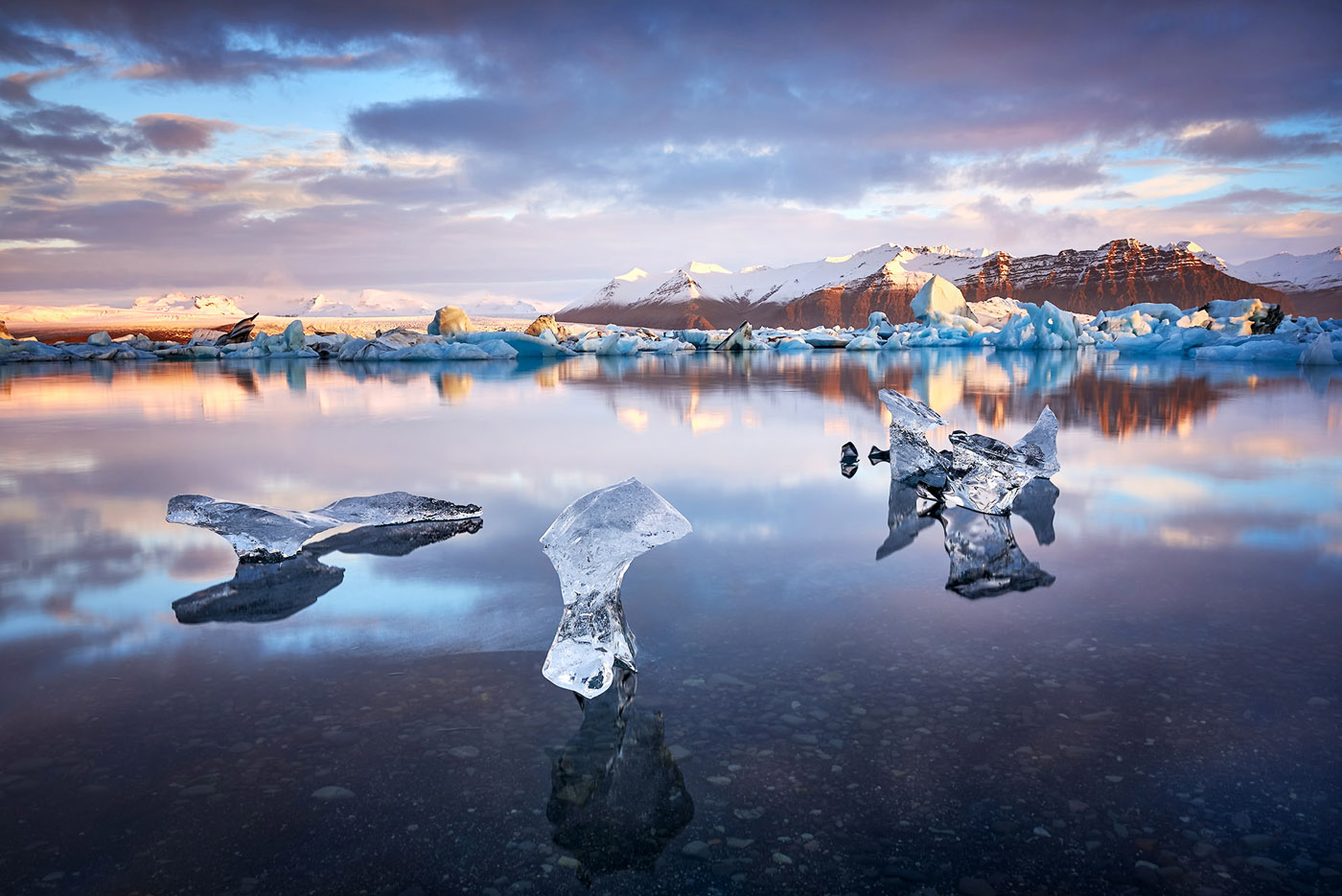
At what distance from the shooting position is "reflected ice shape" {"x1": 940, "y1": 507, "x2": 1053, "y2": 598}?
9.62 feet

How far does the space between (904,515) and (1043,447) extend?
4.99 feet

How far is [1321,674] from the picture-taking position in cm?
214

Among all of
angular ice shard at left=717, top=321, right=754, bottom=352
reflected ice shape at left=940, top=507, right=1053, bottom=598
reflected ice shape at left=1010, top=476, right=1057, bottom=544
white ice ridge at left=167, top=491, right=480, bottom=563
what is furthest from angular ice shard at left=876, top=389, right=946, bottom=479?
angular ice shard at left=717, top=321, right=754, bottom=352

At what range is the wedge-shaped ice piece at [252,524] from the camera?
343 cm

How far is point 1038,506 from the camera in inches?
165

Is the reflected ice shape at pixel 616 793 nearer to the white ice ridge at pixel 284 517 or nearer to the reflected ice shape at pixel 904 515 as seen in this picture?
the reflected ice shape at pixel 904 515

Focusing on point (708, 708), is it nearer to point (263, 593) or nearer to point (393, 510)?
point (263, 593)

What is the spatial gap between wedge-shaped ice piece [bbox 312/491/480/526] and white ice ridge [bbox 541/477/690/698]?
1.69 meters

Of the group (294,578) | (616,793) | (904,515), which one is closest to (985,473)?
(904,515)

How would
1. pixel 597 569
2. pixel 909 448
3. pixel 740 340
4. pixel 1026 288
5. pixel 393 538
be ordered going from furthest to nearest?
pixel 1026 288
pixel 740 340
pixel 909 448
pixel 393 538
pixel 597 569

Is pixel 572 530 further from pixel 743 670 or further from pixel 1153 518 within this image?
pixel 1153 518

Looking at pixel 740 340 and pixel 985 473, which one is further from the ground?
pixel 740 340

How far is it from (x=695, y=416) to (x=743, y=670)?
6.35 m

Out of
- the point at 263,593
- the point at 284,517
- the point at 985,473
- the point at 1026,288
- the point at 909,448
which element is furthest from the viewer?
the point at 1026,288
